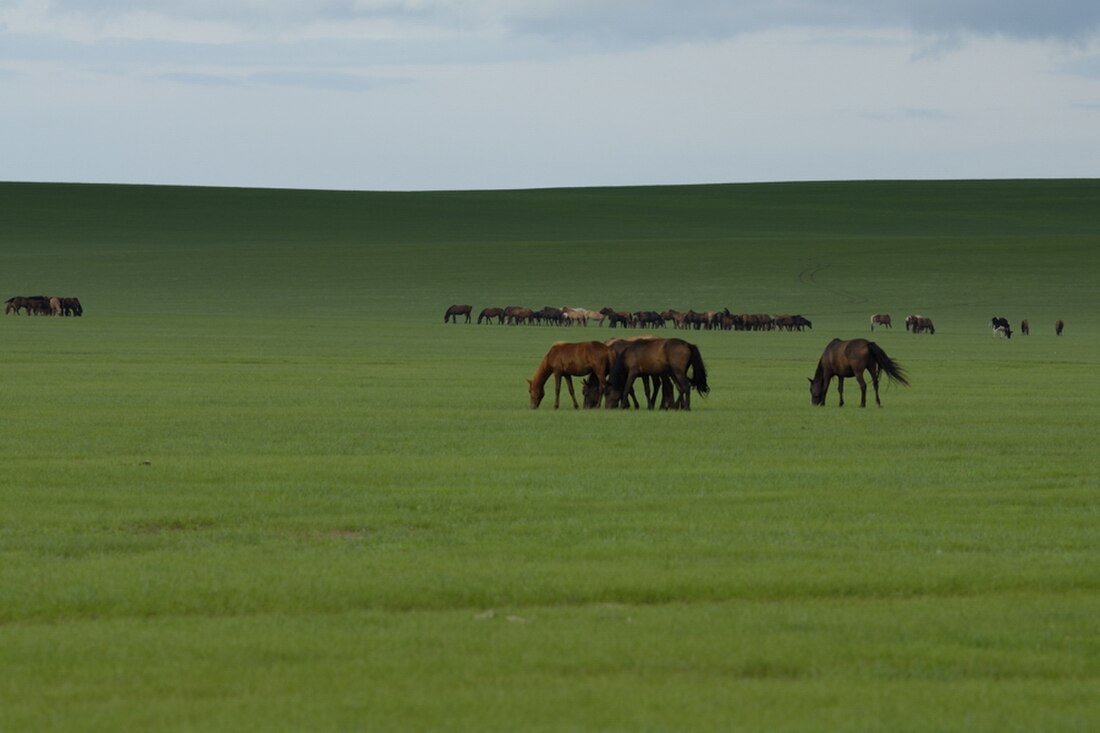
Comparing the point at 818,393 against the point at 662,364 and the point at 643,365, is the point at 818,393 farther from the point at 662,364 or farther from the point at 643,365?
the point at 643,365

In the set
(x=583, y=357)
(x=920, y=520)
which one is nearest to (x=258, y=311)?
(x=583, y=357)

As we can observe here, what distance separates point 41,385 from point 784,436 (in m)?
16.6

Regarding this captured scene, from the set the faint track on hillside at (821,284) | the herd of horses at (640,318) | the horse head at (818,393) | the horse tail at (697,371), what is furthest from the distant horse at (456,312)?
the horse tail at (697,371)

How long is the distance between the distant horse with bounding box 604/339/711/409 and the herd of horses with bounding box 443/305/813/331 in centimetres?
5976

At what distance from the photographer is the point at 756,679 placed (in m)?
8.58

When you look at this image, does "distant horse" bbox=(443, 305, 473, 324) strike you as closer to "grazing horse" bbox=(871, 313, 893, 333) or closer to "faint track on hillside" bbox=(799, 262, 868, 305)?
"grazing horse" bbox=(871, 313, 893, 333)

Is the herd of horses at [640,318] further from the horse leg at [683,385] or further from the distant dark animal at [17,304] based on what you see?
the horse leg at [683,385]

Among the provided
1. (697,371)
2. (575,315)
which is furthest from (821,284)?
(697,371)

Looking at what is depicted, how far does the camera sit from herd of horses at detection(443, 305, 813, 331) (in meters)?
89.2

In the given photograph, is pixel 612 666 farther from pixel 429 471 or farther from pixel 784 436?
pixel 784 436

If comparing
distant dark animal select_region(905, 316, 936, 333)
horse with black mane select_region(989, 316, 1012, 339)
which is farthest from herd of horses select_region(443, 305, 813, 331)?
horse with black mane select_region(989, 316, 1012, 339)

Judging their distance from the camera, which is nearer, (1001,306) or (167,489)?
(167,489)

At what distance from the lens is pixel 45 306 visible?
91062mm

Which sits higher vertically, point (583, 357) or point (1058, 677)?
point (583, 357)
